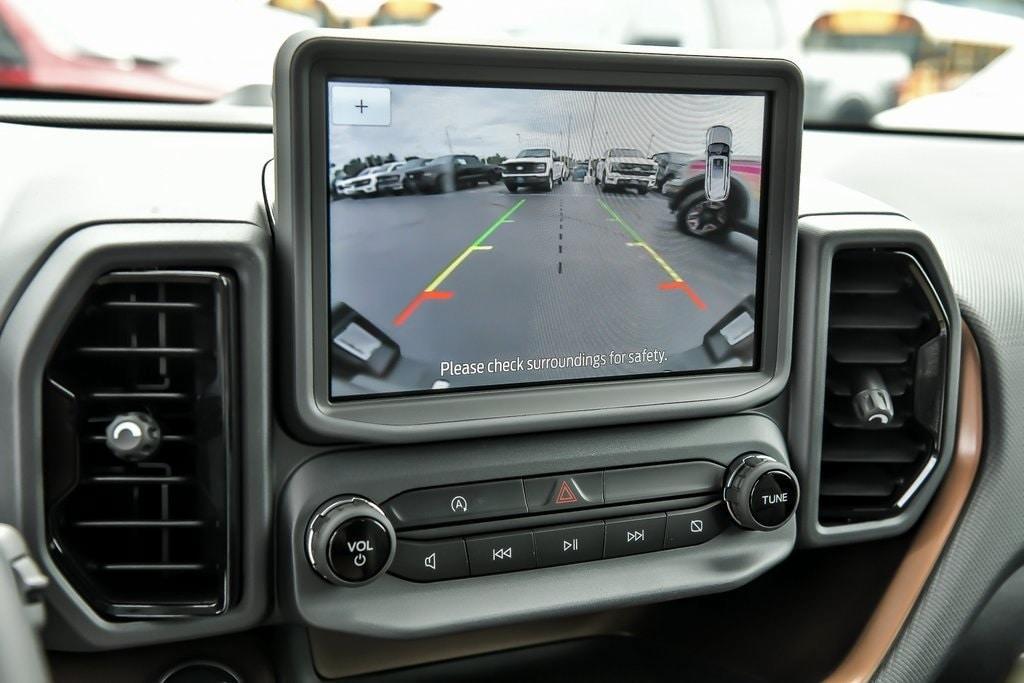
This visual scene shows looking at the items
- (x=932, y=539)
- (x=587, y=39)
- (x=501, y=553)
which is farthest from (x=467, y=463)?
(x=932, y=539)

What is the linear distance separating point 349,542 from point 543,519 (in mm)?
311

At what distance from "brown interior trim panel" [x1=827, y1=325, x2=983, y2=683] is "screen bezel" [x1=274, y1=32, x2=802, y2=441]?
1.37ft

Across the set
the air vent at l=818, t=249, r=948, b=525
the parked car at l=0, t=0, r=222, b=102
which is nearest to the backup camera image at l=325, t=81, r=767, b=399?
the air vent at l=818, t=249, r=948, b=525

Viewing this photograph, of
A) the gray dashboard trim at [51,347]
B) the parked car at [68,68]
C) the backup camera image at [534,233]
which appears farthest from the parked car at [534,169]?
the parked car at [68,68]

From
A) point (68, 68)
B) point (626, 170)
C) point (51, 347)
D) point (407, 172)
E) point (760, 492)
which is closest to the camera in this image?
point (51, 347)

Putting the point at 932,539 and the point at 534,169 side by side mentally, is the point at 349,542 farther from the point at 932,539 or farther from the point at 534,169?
the point at 932,539

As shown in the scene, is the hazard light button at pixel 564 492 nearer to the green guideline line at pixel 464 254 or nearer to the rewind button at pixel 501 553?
the rewind button at pixel 501 553

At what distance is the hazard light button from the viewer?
1586mm

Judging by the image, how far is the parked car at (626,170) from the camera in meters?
1.52

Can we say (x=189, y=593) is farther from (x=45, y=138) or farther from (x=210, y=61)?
(x=210, y=61)

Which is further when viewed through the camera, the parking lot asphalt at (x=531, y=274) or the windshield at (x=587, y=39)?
the windshield at (x=587, y=39)

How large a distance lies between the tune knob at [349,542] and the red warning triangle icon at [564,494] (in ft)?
0.89

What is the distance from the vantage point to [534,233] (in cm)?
149

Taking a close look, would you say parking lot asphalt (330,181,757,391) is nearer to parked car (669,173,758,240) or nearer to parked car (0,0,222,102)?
parked car (669,173,758,240)
